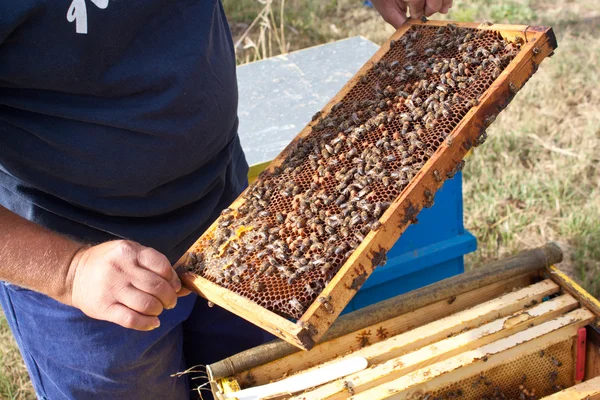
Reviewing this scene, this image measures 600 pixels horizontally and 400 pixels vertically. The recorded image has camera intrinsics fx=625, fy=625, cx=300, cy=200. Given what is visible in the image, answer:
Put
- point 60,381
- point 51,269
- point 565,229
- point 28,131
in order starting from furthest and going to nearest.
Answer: point 565,229 → point 60,381 → point 28,131 → point 51,269

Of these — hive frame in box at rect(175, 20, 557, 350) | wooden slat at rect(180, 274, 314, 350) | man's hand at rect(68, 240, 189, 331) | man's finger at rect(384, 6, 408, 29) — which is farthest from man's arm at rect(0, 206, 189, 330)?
man's finger at rect(384, 6, 408, 29)

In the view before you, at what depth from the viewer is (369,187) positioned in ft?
8.09

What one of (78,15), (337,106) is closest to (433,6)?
(337,106)

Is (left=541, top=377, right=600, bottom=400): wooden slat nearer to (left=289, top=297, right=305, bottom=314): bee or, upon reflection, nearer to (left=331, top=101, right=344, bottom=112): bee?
(left=289, top=297, right=305, bottom=314): bee

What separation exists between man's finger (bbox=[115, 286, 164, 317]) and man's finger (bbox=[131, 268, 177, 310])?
0.05 ft

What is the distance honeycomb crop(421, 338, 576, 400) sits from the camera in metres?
2.73

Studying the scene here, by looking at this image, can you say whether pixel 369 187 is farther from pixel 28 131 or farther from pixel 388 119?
pixel 28 131

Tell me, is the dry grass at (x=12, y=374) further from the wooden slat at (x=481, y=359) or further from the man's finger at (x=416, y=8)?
the man's finger at (x=416, y=8)

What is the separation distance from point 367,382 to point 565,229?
298cm

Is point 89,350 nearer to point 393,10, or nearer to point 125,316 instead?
point 125,316

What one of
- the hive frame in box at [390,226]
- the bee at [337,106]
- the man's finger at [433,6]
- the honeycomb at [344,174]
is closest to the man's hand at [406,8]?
the man's finger at [433,6]

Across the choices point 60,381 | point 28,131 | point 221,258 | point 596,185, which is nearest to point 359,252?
point 221,258

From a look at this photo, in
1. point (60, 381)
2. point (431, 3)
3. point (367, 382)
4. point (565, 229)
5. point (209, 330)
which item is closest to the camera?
point (367, 382)

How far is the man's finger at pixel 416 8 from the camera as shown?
119 inches
